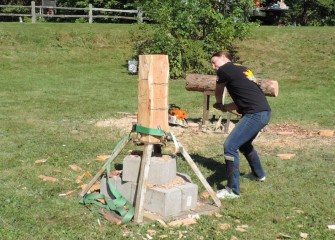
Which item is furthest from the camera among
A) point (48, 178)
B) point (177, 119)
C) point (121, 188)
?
point (177, 119)

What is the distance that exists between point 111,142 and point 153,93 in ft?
13.0

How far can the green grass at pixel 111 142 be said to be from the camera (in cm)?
581

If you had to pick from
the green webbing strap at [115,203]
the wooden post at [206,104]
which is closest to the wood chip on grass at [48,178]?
the green webbing strap at [115,203]

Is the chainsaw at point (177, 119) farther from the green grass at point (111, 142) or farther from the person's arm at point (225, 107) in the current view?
the person's arm at point (225, 107)

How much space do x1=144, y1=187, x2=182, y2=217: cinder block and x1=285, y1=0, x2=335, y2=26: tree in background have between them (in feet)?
119

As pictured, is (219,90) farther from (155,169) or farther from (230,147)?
(155,169)

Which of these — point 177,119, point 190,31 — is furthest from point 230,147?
point 190,31

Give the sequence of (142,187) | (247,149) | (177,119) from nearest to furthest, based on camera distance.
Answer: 1. (142,187)
2. (247,149)
3. (177,119)

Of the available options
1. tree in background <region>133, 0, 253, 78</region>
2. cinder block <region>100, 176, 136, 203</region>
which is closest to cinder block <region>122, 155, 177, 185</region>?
cinder block <region>100, 176, 136, 203</region>

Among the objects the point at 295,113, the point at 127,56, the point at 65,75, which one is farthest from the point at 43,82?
the point at 295,113

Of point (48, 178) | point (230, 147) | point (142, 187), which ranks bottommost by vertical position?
point (48, 178)

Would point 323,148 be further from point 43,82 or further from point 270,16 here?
point 270,16

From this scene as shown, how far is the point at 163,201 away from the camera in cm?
585

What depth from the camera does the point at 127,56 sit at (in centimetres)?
2497
